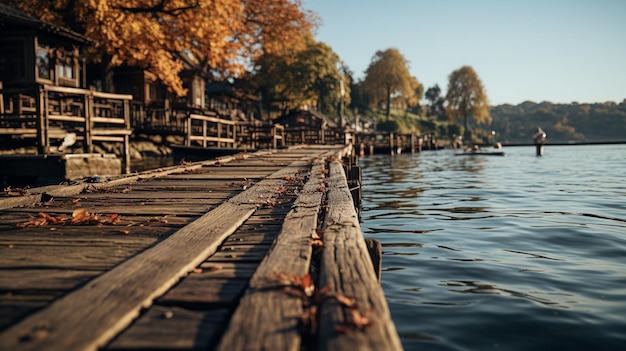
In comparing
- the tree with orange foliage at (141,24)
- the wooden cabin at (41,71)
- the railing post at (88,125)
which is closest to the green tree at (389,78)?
the tree with orange foliage at (141,24)

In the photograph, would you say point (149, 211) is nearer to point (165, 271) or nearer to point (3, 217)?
point (3, 217)

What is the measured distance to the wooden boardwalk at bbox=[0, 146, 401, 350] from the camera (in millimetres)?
1625

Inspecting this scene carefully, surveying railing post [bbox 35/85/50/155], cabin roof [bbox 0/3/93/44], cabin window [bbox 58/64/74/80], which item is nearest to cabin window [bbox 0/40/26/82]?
cabin roof [bbox 0/3/93/44]

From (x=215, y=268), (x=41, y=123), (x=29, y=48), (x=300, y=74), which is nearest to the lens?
(x=215, y=268)

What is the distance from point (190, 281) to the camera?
2209 millimetres

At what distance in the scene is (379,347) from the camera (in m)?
1.55

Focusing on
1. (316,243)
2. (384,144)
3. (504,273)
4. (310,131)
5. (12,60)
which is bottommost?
(504,273)

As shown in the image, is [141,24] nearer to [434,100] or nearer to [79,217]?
[79,217]

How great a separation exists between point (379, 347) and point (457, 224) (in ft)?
21.5

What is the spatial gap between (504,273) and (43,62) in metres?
21.2

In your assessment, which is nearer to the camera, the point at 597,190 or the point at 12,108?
the point at 597,190

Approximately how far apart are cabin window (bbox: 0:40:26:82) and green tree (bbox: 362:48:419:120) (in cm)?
6462

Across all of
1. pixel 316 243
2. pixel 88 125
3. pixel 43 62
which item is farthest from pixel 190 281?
pixel 43 62

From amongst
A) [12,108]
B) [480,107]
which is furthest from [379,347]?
[480,107]
